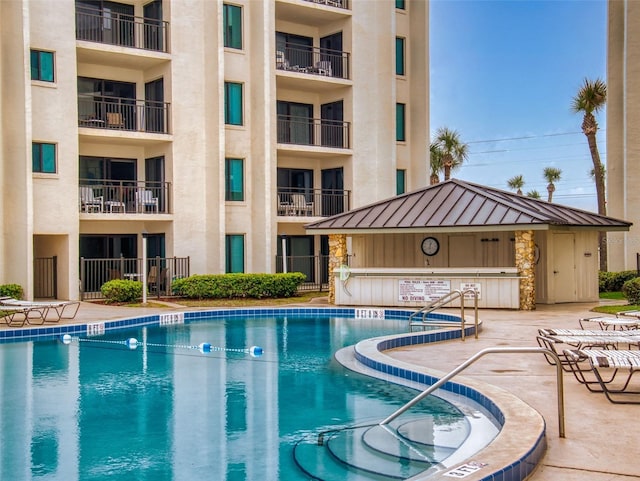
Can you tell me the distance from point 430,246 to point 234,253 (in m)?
8.59

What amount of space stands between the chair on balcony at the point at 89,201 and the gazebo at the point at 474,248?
811cm

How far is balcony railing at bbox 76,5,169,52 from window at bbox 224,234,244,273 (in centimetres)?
754

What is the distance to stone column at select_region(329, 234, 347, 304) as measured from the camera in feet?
79.7

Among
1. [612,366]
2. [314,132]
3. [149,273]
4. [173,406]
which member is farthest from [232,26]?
[612,366]

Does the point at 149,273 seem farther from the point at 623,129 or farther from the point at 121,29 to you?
the point at 623,129

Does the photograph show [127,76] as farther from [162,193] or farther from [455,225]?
[455,225]

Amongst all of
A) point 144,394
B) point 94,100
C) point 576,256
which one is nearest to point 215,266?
point 94,100

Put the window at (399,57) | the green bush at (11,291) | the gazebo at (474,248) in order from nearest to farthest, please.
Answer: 1. the gazebo at (474,248)
2. the green bush at (11,291)
3. the window at (399,57)

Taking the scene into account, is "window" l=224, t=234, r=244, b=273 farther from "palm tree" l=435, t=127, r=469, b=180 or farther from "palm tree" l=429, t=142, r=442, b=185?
"palm tree" l=429, t=142, r=442, b=185

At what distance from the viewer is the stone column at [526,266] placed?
2147cm

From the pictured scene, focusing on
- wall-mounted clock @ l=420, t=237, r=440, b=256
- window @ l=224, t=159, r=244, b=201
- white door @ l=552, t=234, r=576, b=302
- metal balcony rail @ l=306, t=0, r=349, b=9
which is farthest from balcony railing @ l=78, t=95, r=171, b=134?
white door @ l=552, t=234, r=576, b=302

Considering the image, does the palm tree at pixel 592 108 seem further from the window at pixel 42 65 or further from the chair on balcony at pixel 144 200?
the window at pixel 42 65

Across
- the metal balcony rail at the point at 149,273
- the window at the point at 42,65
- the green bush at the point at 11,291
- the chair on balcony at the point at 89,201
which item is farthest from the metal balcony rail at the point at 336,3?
the green bush at the point at 11,291

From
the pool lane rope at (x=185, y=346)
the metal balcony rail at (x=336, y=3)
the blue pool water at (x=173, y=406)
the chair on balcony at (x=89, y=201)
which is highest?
the metal balcony rail at (x=336, y=3)
